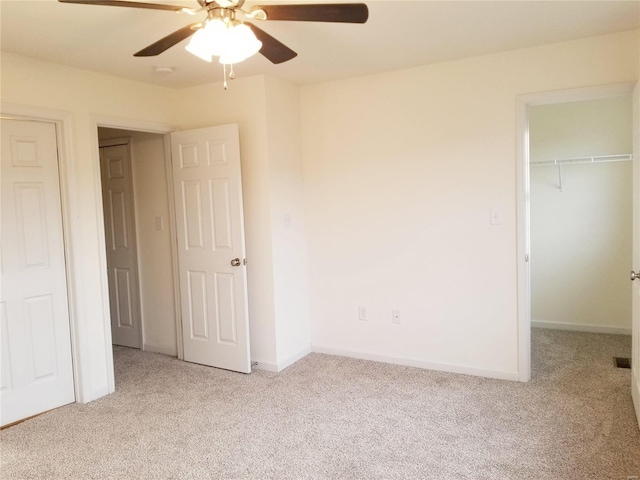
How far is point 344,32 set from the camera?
2762mm

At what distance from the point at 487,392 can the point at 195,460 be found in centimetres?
195

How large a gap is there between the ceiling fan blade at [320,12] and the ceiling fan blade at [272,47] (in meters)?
0.16

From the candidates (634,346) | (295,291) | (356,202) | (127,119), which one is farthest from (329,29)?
(634,346)

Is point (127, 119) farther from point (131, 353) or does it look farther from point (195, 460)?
point (195, 460)

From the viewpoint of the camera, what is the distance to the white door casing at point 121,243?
444 cm

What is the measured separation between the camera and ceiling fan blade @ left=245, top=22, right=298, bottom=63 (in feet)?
6.97

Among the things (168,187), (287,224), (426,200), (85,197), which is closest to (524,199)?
(426,200)

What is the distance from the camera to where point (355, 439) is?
2.69 m

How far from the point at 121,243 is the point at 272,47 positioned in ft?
9.86

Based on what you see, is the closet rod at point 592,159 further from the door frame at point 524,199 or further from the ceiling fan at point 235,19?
the ceiling fan at point 235,19

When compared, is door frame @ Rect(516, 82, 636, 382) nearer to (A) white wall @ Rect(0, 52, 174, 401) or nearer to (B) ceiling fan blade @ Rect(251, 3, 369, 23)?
(B) ceiling fan blade @ Rect(251, 3, 369, 23)

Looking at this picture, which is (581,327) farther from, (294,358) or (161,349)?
(161,349)

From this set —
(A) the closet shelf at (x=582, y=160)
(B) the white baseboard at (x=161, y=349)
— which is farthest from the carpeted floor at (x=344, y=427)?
(A) the closet shelf at (x=582, y=160)

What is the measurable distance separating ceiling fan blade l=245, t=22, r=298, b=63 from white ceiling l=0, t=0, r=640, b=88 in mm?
264
